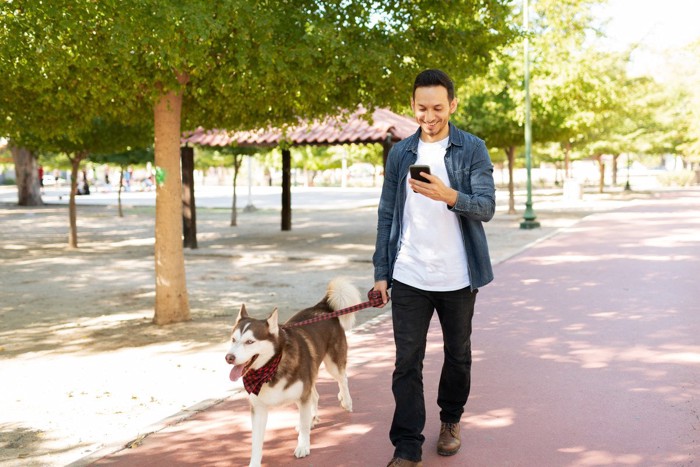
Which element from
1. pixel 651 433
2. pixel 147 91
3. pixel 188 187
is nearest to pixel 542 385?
pixel 651 433

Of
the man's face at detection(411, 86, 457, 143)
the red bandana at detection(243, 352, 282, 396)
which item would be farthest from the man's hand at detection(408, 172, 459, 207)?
the red bandana at detection(243, 352, 282, 396)

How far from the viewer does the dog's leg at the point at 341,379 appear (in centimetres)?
528

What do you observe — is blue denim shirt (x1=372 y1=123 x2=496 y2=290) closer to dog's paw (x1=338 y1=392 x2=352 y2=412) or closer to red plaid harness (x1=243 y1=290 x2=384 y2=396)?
red plaid harness (x1=243 y1=290 x2=384 y2=396)

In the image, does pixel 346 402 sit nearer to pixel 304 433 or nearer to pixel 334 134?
pixel 304 433

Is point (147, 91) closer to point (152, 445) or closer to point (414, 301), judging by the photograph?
point (152, 445)

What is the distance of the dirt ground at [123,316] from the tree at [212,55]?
1.11 m

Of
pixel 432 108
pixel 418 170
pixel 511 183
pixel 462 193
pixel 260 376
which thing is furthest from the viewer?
pixel 511 183

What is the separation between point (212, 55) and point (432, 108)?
491 centimetres

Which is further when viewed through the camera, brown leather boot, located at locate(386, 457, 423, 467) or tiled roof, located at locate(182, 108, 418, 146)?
tiled roof, located at locate(182, 108, 418, 146)

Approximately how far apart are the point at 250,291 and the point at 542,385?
252 inches

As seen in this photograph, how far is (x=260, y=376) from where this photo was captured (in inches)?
167

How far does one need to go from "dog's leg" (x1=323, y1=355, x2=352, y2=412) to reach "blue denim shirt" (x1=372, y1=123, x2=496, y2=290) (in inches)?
45.1

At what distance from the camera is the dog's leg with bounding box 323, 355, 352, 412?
5.28m

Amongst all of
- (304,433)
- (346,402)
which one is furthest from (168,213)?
(304,433)
